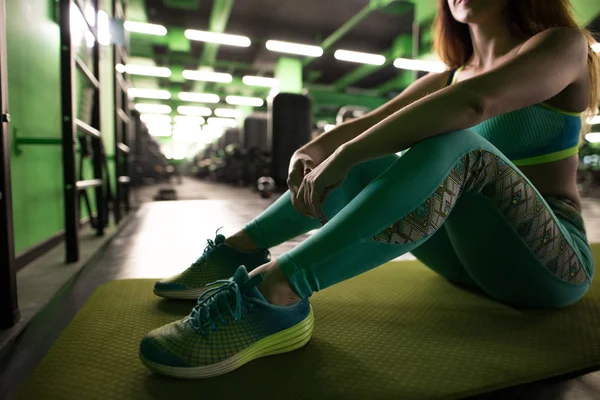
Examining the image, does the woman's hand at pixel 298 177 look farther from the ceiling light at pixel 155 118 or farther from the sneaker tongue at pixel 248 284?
the ceiling light at pixel 155 118

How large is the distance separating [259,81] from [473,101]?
11461 millimetres

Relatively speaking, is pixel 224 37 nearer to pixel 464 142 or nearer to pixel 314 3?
pixel 314 3

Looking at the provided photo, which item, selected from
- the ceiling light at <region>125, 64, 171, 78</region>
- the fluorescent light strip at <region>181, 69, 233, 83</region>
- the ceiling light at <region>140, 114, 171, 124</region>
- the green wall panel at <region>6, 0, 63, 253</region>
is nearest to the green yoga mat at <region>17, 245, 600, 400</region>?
the green wall panel at <region>6, 0, 63, 253</region>

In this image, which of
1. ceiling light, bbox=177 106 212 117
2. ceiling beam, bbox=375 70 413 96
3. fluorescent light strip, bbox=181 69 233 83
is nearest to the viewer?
fluorescent light strip, bbox=181 69 233 83

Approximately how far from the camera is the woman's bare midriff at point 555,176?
85cm

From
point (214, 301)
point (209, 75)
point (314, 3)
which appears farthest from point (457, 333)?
point (209, 75)

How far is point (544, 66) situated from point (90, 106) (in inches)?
84.3

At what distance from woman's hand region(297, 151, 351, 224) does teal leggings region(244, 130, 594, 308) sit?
0.05 m

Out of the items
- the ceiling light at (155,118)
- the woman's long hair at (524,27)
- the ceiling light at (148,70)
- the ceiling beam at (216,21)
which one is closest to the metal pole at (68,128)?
the woman's long hair at (524,27)

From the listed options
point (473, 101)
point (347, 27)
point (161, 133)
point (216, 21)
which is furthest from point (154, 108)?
point (473, 101)

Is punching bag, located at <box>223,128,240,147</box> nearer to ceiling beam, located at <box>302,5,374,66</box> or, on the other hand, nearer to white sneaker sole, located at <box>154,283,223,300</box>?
ceiling beam, located at <box>302,5,374,66</box>

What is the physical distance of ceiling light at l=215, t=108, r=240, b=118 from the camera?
54.5 feet

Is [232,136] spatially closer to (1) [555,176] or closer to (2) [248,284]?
(1) [555,176]

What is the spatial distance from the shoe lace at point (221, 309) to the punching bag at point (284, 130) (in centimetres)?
391
